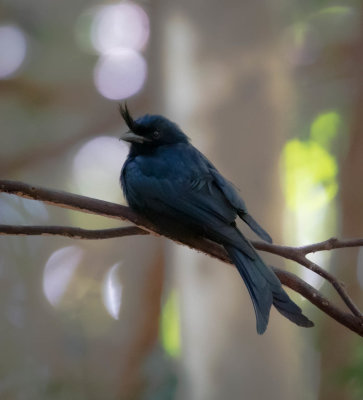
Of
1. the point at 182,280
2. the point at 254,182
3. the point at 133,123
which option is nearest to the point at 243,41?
the point at 254,182

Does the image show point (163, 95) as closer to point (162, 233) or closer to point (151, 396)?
point (151, 396)

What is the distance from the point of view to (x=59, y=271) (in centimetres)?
301

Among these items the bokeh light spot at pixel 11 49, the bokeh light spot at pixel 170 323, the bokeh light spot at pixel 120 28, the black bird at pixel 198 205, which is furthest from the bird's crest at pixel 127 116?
the bokeh light spot at pixel 11 49

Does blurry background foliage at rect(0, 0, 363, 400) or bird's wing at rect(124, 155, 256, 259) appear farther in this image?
blurry background foliage at rect(0, 0, 363, 400)

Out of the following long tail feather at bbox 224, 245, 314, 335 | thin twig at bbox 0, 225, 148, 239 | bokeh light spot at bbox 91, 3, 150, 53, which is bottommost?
long tail feather at bbox 224, 245, 314, 335

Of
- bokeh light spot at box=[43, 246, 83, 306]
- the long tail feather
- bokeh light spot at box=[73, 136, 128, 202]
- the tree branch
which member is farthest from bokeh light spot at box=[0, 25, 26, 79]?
the long tail feather

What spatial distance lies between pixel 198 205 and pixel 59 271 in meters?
1.98

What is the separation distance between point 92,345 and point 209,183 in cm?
200

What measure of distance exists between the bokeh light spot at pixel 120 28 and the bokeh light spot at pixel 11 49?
405mm

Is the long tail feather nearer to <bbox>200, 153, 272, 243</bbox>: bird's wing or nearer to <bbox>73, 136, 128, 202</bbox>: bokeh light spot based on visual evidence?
<bbox>200, 153, 272, 243</bbox>: bird's wing

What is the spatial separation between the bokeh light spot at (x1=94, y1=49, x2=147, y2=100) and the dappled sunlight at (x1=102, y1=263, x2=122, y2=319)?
2.88 ft

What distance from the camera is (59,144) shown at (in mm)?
3408

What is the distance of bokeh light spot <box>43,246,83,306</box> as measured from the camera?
2905 mm

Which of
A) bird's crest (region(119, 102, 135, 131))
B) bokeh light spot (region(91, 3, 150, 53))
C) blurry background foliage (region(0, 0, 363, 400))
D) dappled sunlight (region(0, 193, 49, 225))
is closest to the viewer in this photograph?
bird's crest (region(119, 102, 135, 131))
